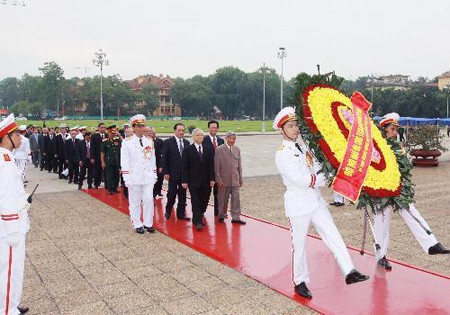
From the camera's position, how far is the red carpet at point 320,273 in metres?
4.46

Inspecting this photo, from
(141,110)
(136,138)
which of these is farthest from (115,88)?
(136,138)

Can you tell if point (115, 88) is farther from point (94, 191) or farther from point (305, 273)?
point (305, 273)

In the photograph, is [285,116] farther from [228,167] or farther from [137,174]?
[137,174]

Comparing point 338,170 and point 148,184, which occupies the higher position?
point 338,170

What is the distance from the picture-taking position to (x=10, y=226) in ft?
12.5

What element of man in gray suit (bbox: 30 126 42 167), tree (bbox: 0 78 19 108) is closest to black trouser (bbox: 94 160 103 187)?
man in gray suit (bbox: 30 126 42 167)

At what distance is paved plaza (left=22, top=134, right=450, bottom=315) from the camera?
4.57 m

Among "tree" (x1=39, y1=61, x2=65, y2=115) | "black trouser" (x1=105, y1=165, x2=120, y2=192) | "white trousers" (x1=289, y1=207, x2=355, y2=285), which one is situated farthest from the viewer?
"tree" (x1=39, y1=61, x2=65, y2=115)

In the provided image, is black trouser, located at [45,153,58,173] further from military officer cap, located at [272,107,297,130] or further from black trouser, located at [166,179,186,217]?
military officer cap, located at [272,107,297,130]

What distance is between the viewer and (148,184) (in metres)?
7.71

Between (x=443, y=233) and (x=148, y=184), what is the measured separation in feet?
16.6

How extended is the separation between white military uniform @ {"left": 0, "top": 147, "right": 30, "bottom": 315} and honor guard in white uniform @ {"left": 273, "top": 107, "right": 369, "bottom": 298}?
2.55 m

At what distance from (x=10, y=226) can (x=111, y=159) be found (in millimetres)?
7855

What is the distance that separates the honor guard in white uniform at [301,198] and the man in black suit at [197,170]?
3.19 metres
